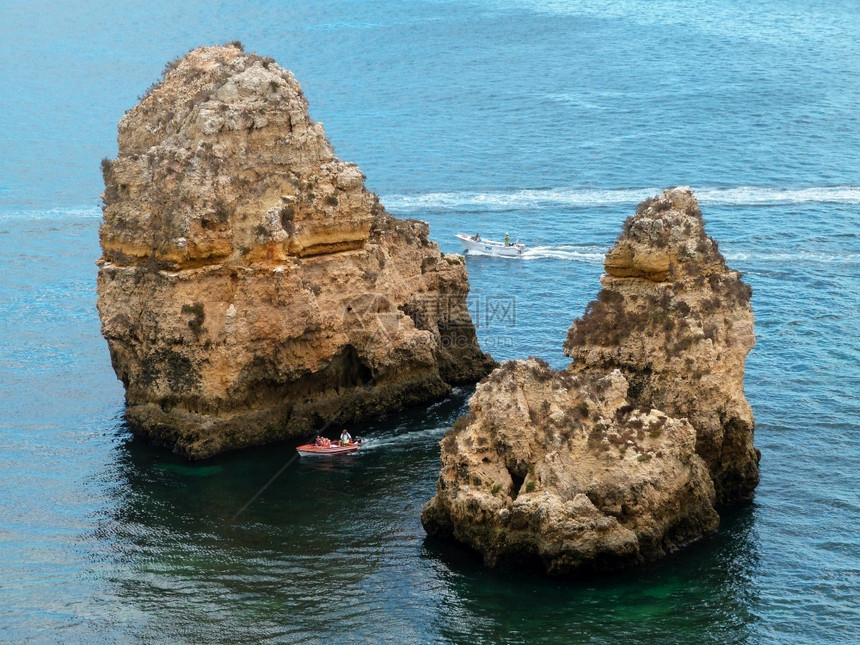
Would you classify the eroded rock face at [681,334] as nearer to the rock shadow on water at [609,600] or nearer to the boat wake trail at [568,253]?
the rock shadow on water at [609,600]

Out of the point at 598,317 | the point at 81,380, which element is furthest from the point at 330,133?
the point at 598,317

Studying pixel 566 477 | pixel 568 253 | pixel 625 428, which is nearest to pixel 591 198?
pixel 568 253

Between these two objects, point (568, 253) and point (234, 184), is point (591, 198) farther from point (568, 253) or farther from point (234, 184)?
point (234, 184)

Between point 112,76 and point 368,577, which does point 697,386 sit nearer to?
point 368,577

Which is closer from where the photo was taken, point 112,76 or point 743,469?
point 743,469

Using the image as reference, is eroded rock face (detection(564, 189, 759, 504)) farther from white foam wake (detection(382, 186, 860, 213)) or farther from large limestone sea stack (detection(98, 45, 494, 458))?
white foam wake (detection(382, 186, 860, 213))

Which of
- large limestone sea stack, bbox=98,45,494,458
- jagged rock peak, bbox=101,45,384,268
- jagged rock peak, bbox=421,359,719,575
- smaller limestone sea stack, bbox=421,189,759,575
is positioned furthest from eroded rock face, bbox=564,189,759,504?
jagged rock peak, bbox=101,45,384,268
